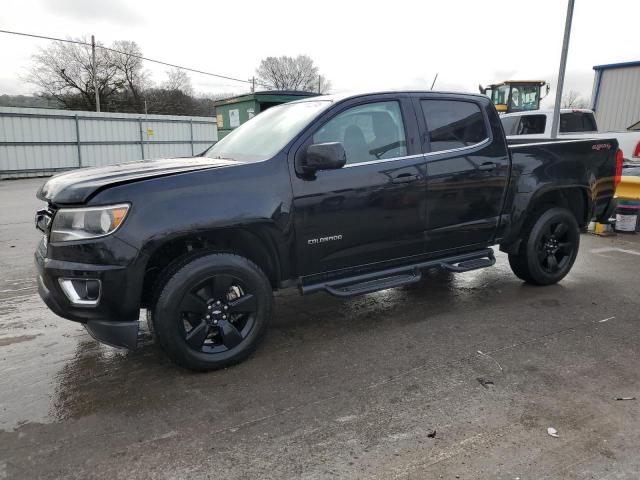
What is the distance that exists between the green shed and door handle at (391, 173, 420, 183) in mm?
8696

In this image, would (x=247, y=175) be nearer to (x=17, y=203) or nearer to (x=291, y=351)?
(x=291, y=351)

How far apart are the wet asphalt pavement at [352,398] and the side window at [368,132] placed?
1.44 metres

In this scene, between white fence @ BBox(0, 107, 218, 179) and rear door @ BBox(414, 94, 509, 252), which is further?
white fence @ BBox(0, 107, 218, 179)

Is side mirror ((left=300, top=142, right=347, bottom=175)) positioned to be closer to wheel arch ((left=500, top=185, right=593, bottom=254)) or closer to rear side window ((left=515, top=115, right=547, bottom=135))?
wheel arch ((left=500, top=185, right=593, bottom=254))

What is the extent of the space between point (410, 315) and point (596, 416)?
6.03 feet

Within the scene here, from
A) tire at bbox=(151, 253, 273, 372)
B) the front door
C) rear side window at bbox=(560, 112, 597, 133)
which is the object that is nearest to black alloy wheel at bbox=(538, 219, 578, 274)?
the front door

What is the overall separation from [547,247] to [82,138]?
21.1 m

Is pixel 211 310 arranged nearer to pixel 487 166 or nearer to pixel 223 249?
pixel 223 249

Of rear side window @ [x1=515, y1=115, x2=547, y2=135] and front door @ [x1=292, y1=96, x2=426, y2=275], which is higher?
rear side window @ [x1=515, y1=115, x2=547, y2=135]

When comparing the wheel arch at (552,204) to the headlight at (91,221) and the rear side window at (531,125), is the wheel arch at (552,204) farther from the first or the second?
the rear side window at (531,125)

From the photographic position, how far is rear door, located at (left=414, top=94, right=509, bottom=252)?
4.18 m

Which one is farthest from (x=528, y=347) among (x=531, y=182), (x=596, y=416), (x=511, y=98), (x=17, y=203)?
(x=511, y=98)

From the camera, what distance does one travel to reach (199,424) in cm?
283

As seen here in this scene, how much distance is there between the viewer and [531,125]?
11.7m
